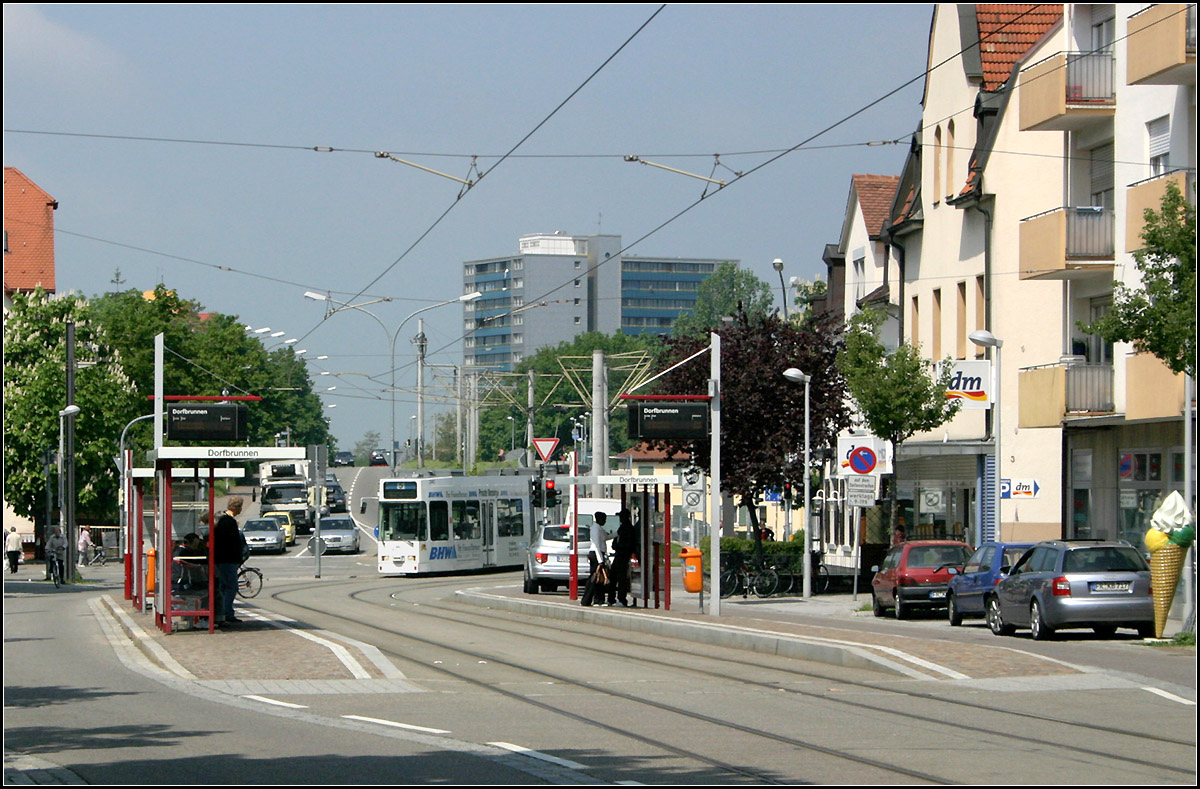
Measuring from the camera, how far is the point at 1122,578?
20922 millimetres

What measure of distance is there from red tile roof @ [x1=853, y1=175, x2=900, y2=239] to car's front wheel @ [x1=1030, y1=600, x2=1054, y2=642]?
105 feet

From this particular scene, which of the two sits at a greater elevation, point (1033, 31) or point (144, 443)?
point (1033, 31)

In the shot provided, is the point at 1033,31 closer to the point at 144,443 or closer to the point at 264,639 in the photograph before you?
the point at 264,639

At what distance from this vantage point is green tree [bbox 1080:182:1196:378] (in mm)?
20297

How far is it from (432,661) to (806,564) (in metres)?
19.1

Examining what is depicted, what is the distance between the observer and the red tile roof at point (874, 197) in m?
53.5

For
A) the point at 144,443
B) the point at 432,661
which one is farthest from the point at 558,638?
the point at 144,443

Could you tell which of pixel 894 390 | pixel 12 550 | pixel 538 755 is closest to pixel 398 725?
pixel 538 755

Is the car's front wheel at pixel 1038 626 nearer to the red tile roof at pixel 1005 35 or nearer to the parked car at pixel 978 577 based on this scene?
the parked car at pixel 978 577

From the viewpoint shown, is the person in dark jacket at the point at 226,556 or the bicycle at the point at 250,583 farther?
the bicycle at the point at 250,583

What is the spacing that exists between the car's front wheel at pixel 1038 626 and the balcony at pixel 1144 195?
7214 millimetres

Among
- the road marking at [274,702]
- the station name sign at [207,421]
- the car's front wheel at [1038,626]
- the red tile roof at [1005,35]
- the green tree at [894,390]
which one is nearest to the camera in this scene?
the road marking at [274,702]

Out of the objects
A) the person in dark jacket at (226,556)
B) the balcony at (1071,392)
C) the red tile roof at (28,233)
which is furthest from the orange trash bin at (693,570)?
the red tile roof at (28,233)

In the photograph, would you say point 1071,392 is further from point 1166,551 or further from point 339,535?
point 339,535
